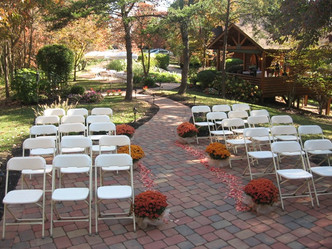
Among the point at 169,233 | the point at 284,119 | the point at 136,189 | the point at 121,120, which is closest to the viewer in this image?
the point at 169,233

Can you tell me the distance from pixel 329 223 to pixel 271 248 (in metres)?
1.11

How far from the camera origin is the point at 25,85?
13.3 meters

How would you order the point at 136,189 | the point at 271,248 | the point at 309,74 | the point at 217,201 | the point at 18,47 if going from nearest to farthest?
the point at 271,248
the point at 217,201
the point at 136,189
the point at 309,74
the point at 18,47

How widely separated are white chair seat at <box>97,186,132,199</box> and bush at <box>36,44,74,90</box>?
11.3 metres

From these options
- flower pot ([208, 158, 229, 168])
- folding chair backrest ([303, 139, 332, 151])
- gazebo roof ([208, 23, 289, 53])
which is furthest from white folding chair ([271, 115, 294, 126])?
gazebo roof ([208, 23, 289, 53])

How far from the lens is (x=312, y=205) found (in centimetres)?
504

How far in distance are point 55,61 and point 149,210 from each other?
41.2 ft

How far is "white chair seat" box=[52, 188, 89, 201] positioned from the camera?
4.20 metres

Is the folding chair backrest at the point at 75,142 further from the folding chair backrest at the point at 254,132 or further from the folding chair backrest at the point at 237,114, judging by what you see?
the folding chair backrest at the point at 237,114

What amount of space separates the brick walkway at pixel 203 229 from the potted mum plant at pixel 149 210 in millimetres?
109

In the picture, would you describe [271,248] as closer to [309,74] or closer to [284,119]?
[284,119]

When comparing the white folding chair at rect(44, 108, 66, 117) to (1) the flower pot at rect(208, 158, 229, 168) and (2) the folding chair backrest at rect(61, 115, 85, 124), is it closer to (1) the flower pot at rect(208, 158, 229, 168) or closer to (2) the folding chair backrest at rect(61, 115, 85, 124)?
(2) the folding chair backrest at rect(61, 115, 85, 124)

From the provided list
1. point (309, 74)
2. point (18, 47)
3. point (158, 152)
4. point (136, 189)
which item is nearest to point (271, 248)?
point (136, 189)

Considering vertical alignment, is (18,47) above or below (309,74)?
above
